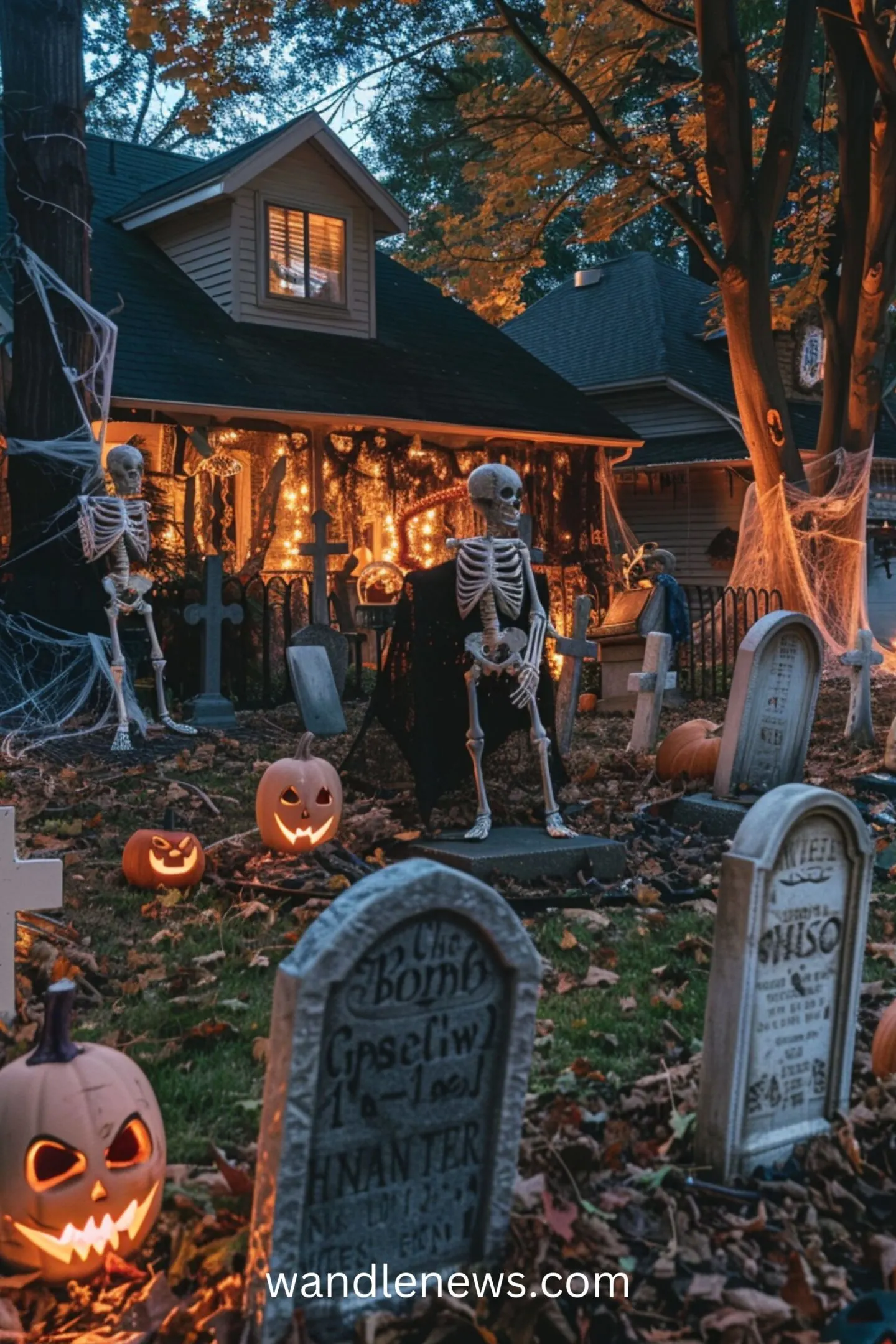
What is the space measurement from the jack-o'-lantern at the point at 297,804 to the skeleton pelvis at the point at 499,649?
1032 mm

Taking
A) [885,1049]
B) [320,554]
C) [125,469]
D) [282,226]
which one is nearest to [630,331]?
[282,226]

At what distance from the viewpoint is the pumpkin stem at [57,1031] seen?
311cm

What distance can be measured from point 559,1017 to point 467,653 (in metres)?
2.73

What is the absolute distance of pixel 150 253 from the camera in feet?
59.4

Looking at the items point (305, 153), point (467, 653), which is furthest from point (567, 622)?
point (467, 653)

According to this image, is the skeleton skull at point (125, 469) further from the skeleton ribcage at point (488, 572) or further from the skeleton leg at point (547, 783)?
the skeleton leg at point (547, 783)

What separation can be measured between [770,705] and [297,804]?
11.1ft

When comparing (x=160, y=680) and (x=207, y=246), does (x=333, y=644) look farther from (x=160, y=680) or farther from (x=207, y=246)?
(x=207, y=246)

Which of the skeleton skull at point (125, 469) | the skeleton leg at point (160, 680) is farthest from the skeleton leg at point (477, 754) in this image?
the skeleton skull at point (125, 469)

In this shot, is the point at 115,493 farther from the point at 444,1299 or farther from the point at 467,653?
the point at 444,1299

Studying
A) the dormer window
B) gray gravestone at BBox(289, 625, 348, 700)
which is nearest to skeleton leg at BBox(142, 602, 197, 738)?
gray gravestone at BBox(289, 625, 348, 700)

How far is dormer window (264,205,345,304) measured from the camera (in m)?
17.5

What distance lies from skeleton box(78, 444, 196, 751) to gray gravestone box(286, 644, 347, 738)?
1.36 m

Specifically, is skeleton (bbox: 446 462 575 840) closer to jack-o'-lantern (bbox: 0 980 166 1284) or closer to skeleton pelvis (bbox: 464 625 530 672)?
skeleton pelvis (bbox: 464 625 530 672)
